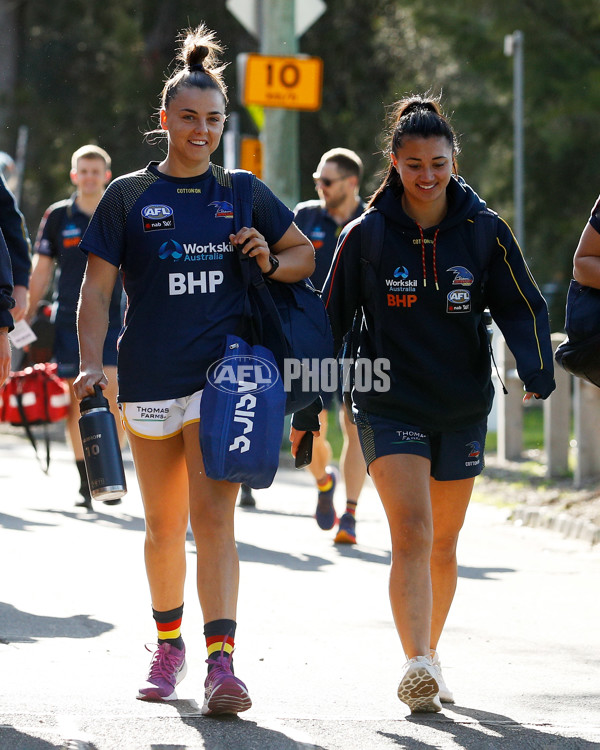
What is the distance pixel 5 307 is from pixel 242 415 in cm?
93

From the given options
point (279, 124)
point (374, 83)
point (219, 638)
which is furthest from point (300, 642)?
point (374, 83)

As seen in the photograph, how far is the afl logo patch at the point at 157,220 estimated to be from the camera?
4.79 metres

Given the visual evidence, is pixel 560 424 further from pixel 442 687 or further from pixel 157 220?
pixel 157 220

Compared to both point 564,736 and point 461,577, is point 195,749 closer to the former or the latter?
point 564,736

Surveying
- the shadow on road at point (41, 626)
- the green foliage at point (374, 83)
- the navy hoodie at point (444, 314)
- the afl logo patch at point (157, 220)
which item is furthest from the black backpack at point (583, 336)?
the green foliage at point (374, 83)

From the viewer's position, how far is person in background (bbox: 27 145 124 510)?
9.56 m

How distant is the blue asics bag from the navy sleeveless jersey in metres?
0.10

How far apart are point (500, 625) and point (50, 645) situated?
2.04 metres

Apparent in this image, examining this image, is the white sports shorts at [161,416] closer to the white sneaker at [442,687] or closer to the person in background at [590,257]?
the white sneaker at [442,687]

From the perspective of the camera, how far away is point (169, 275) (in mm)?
4766

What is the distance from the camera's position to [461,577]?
7.95 meters

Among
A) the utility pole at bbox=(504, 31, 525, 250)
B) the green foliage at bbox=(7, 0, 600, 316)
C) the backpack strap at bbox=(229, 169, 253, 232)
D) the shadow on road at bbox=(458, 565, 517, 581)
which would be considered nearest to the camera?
the backpack strap at bbox=(229, 169, 253, 232)

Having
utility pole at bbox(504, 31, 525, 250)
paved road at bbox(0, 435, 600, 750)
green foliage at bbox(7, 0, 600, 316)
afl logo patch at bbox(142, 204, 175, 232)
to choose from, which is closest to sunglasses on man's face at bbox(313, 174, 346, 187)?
paved road at bbox(0, 435, 600, 750)

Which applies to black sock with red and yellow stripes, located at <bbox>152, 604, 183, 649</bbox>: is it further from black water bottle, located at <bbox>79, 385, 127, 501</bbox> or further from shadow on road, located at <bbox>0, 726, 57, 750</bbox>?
shadow on road, located at <bbox>0, 726, 57, 750</bbox>
